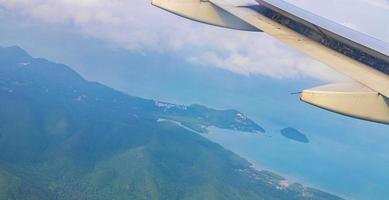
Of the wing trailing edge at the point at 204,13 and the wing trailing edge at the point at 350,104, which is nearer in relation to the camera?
the wing trailing edge at the point at 350,104

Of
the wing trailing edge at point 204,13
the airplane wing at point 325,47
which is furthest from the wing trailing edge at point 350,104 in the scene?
the wing trailing edge at point 204,13

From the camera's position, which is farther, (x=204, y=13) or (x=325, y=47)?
(x=204, y=13)

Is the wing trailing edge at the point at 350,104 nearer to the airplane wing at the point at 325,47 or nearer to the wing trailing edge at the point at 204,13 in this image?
the airplane wing at the point at 325,47

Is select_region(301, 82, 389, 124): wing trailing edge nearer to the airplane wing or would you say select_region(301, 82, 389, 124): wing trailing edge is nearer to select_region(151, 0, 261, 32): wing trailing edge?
the airplane wing

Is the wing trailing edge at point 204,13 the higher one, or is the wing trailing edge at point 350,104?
the wing trailing edge at point 350,104

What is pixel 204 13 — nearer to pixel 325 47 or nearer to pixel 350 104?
pixel 325 47

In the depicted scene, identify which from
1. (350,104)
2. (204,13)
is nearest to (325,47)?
(204,13)

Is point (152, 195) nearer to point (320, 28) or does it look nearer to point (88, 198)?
point (88, 198)

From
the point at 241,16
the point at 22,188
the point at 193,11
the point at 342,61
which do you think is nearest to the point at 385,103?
the point at 342,61
